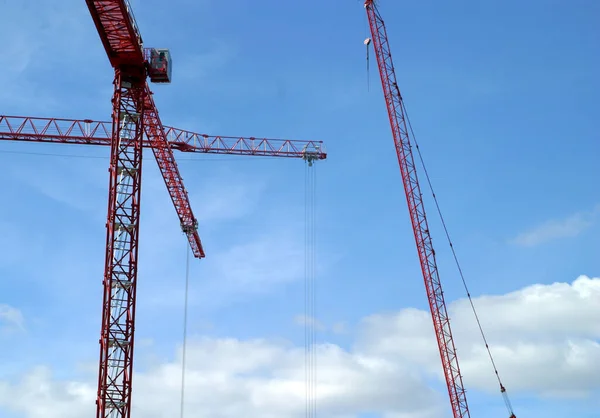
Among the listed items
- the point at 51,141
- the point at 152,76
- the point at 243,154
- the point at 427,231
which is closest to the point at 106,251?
the point at 152,76

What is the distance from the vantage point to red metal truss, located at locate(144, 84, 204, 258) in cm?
8419

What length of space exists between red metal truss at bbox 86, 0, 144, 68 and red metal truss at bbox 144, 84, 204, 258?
4.60 metres

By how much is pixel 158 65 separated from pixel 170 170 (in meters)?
22.9

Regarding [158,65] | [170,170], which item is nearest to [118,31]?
[158,65]

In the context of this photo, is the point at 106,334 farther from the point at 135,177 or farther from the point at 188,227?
the point at 188,227

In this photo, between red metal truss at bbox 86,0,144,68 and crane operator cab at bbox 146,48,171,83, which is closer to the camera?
red metal truss at bbox 86,0,144,68

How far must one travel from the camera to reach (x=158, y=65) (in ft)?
252

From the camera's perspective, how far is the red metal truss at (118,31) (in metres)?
65.9

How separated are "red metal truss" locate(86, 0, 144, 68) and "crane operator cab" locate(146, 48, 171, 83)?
96.9 inches

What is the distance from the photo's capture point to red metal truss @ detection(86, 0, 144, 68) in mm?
65938

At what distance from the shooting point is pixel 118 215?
71.2m

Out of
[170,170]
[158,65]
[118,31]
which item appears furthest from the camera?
[170,170]

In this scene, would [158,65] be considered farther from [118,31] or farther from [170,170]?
[170,170]

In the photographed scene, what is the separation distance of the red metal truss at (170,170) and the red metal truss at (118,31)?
4598 mm
